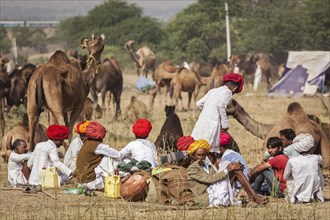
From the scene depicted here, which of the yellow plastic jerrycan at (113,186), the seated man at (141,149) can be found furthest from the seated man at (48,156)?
the yellow plastic jerrycan at (113,186)

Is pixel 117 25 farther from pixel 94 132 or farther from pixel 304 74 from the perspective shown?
pixel 94 132

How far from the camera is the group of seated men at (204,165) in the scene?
10.6 meters

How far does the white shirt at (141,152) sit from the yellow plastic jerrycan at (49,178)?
854 millimetres

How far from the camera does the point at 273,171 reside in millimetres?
11539

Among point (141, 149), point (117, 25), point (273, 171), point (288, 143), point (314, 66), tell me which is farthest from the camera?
point (117, 25)

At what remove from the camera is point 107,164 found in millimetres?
11805

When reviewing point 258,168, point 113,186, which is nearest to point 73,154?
point 113,186

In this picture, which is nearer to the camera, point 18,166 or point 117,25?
point 18,166

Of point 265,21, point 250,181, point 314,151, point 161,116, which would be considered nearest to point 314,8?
point 265,21

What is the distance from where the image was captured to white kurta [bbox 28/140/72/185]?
12.1 m

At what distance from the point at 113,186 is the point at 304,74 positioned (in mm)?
20988

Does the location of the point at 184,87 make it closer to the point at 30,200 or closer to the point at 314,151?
the point at 314,151

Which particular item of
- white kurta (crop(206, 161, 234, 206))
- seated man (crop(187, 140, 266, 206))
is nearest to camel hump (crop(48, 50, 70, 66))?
seated man (crop(187, 140, 266, 206))

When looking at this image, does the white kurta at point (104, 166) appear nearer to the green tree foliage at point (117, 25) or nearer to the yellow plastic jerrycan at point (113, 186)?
the yellow plastic jerrycan at point (113, 186)
